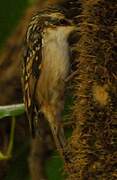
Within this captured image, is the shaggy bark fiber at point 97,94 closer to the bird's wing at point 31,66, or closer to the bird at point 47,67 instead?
the bird at point 47,67

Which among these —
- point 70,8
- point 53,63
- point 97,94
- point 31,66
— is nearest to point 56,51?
point 53,63

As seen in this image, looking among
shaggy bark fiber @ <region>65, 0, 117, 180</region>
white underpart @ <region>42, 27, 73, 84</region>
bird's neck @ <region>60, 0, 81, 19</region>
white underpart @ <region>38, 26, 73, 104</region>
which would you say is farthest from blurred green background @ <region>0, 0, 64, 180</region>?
shaggy bark fiber @ <region>65, 0, 117, 180</region>

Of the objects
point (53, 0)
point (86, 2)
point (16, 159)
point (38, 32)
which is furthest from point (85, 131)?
point (16, 159)

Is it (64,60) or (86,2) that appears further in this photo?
(64,60)

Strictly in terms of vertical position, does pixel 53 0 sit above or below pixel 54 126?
above

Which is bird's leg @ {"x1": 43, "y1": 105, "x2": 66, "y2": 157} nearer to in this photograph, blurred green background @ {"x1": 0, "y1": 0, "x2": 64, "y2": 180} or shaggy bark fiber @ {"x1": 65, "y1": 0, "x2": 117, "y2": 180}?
shaggy bark fiber @ {"x1": 65, "y1": 0, "x2": 117, "y2": 180}

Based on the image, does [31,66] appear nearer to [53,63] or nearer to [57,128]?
[53,63]

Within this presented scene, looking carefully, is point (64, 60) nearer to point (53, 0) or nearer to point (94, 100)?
point (53, 0)
